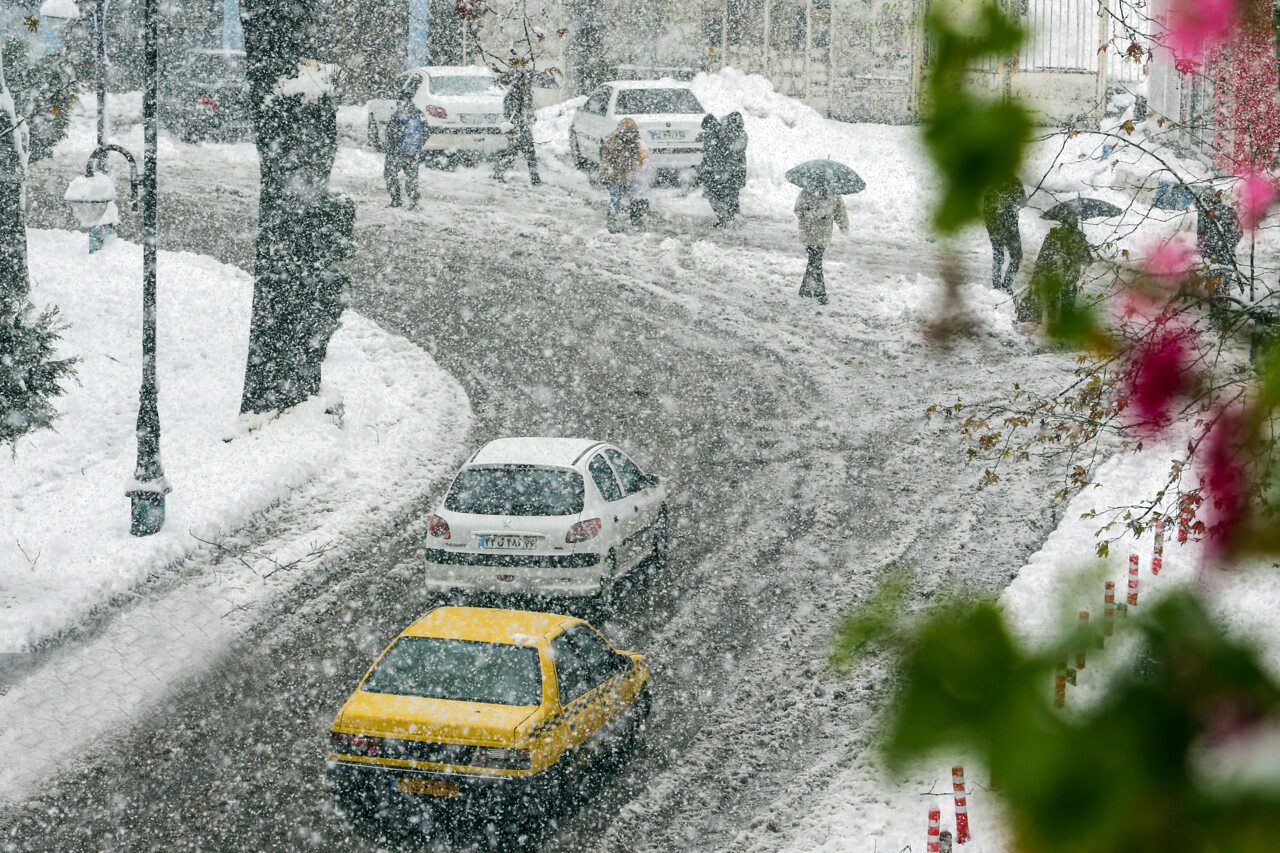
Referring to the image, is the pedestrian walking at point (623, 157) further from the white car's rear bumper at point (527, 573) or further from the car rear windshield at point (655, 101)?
the white car's rear bumper at point (527, 573)

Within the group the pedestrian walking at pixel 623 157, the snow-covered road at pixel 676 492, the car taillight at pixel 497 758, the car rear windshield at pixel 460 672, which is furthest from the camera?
the pedestrian walking at pixel 623 157

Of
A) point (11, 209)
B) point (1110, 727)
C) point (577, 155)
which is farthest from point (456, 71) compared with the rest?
point (1110, 727)

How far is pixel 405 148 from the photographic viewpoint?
85.0 feet

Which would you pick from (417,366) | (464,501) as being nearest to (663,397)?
(417,366)

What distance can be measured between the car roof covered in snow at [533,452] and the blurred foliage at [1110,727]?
1099 centimetres

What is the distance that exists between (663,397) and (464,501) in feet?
22.3

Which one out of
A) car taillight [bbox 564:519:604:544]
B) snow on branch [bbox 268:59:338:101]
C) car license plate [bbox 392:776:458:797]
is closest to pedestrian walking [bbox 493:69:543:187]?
snow on branch [bbox 268:59:338:101]

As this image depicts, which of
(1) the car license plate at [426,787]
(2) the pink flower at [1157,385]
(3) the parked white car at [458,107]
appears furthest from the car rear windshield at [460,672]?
(3) the parked white car at [458,107]

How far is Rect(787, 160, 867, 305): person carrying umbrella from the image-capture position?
2094 centimetres

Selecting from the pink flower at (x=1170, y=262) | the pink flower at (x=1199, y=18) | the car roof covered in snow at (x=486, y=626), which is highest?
the pink flower at (x=1199, y=18)

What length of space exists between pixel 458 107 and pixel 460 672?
22.4 metres

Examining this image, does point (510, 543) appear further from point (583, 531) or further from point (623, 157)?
point (623, 157)

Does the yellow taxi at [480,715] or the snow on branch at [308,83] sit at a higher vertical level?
the snow on branch at [308,83]

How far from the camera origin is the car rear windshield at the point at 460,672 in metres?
8.82
